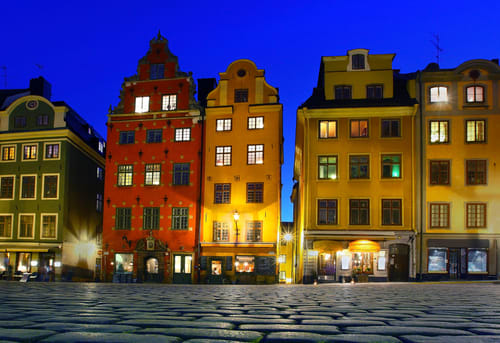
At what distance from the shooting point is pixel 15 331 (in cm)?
458

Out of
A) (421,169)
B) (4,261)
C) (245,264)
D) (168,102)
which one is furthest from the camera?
(4,261)

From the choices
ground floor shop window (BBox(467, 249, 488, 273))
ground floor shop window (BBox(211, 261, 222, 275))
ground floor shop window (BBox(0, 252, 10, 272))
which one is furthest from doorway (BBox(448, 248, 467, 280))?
ground floor shop window (BBox(0, 252, 10, 272))

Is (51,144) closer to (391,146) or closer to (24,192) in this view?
(24,192)

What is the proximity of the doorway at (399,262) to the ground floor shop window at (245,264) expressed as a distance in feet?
32.6

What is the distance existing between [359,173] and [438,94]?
25.8ft

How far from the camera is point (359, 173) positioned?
3650 centimetres

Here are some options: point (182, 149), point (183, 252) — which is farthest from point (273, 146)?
point (183, 252)

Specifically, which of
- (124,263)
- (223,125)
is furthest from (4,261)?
(223,125)

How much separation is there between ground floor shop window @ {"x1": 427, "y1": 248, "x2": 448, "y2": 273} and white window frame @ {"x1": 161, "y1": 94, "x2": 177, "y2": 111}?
22.2 m

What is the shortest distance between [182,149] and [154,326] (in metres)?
36.5

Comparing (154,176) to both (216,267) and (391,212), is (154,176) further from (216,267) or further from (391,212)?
(391,212)

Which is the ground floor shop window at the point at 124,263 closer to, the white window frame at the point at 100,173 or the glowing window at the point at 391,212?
the white window frame at the point at 100,173

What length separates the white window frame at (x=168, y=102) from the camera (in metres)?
42.0

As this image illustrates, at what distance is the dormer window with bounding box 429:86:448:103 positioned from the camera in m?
36.5
